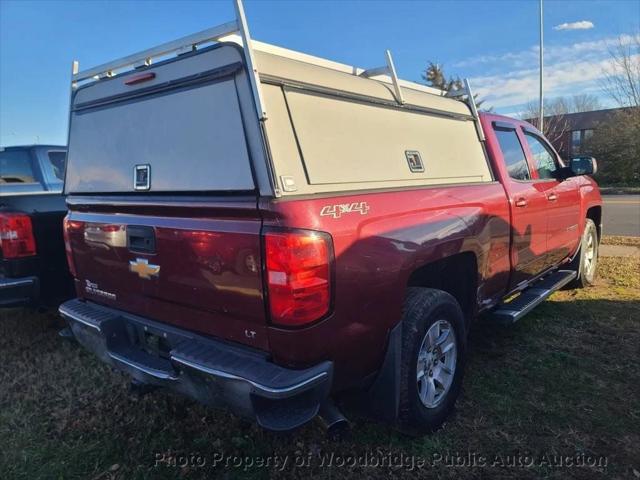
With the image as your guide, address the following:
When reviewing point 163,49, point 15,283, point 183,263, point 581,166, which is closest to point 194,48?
point 163,49

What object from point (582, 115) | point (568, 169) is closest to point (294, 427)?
point (568, 169)

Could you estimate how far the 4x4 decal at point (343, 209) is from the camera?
223 centimetres

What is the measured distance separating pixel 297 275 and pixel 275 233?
21cm

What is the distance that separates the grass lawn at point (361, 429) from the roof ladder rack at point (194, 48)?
2005 millimetres

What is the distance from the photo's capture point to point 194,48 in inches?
97.8

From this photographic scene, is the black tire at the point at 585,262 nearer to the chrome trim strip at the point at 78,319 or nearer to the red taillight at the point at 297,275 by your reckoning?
the red taillight at the point at 297,275

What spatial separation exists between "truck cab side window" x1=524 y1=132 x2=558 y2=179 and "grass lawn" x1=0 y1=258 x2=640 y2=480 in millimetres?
1657

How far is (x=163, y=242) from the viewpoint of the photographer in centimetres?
256

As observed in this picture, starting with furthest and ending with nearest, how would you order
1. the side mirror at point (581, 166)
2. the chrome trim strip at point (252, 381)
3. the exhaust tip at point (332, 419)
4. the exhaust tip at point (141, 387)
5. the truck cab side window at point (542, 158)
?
1. the side mirror at point (581, 166)
2. the truck cab side window at point (542, 158)
3. the exhaust tip at point (141, 387)
4. the exhaust tip at point (332, 419)
5. the chrome trim strip at point (252, 381)

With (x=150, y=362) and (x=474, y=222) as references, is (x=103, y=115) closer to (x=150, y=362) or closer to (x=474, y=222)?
(x=150, y=362)

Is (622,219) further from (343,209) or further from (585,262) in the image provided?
(343,209)

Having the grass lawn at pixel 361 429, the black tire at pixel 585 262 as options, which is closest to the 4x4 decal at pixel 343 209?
the grass lawn at pixel 361 429

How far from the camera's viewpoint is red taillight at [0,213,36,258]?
12.9 ft

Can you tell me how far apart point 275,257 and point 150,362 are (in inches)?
45.5
